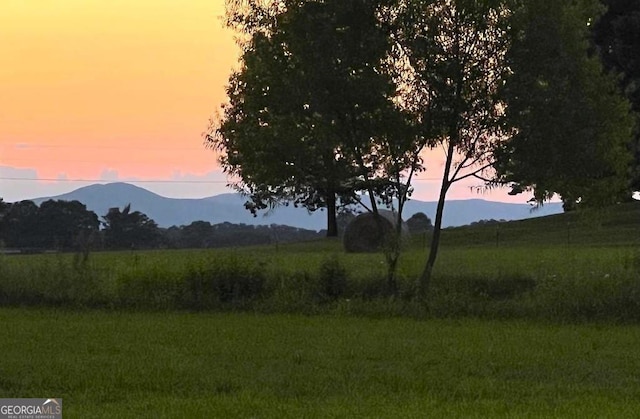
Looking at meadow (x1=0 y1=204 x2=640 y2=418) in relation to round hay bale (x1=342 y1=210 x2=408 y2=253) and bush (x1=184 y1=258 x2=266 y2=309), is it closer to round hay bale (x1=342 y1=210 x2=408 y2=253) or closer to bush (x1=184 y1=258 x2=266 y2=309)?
bush (x1=184 y1=258 x2=266 y2=309)

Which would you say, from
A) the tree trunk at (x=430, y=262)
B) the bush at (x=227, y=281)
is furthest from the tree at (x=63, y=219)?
the bush at (x=227, y=281)

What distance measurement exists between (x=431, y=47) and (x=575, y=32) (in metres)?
3.55

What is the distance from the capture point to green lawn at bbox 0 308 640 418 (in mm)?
11578

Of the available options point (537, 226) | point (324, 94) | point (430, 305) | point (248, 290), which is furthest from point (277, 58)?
point (537, 226)

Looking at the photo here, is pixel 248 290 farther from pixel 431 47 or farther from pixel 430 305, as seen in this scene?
pixel 431 47

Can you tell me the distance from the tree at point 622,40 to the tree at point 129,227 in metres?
40.2

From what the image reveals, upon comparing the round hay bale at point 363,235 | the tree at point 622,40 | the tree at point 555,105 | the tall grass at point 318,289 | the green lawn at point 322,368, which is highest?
the tree at point 622,40

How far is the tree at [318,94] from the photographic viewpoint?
25016 mm

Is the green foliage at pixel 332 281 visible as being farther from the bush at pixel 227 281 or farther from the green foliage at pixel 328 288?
the bush at pixel 227 281

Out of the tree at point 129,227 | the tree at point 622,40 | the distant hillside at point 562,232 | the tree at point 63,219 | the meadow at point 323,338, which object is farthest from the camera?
the tree at point 129,227

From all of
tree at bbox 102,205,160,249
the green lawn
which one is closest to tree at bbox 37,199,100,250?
tree at bbox 102,205,160,249

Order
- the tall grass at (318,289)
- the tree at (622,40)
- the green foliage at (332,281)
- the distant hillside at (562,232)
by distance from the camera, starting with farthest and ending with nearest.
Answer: the tree at (622,40) < the distant hillside at (562,232) < the green foliage at (332,281) < the tall grass at (318,289)

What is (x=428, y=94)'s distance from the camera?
25.6 m

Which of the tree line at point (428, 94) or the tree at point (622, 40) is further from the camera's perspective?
the tree at point (622, 40)
